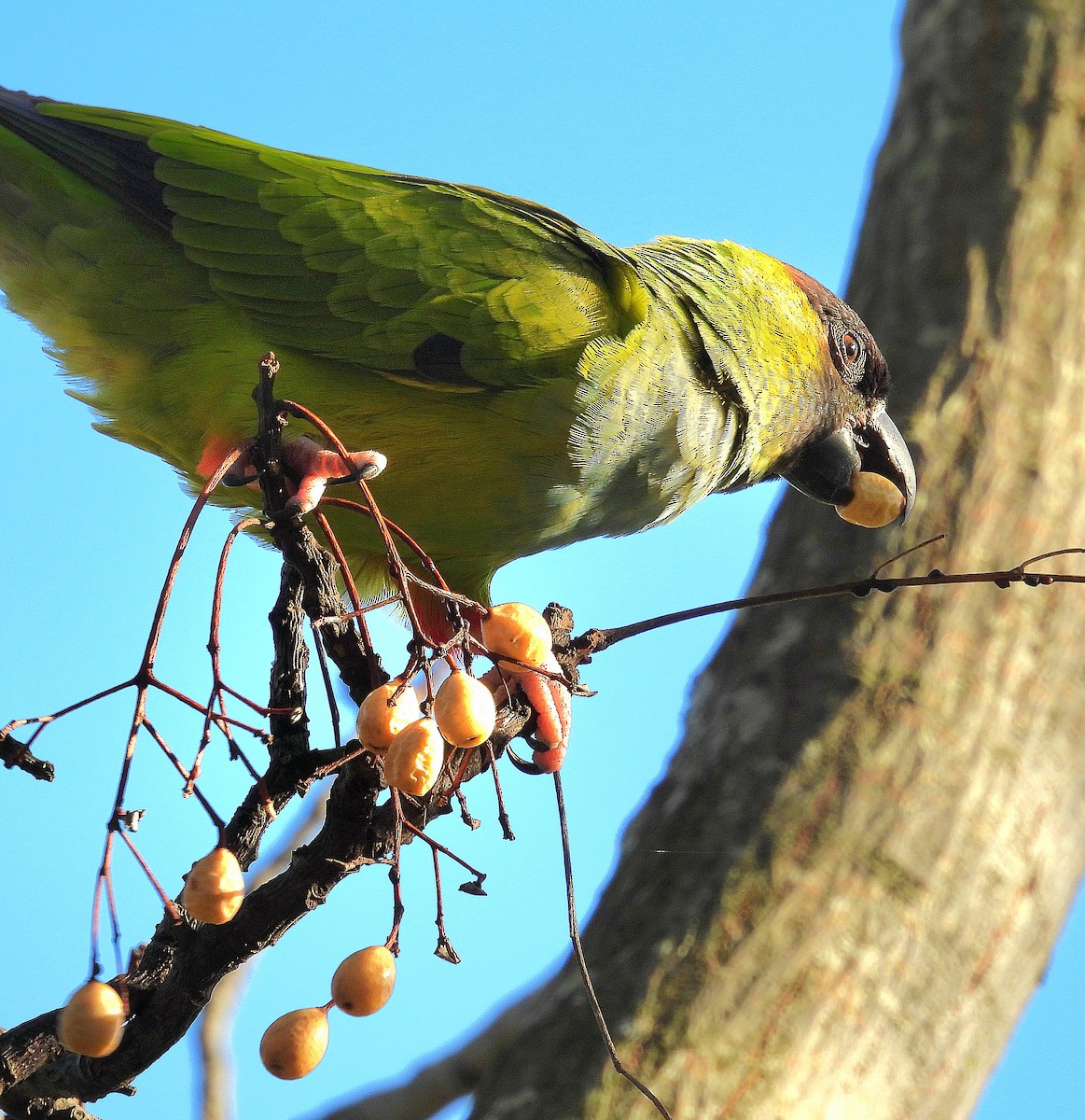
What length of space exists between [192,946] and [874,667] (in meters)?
2.64

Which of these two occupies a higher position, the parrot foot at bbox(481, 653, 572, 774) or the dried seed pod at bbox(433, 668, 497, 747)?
the dried seed pod at bbox(433, 668, 497, 747)

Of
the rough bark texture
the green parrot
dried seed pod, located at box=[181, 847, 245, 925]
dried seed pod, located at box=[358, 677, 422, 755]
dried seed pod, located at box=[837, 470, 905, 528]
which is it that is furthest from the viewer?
dried seed pod, located at box=[837, 470, 905, 528]

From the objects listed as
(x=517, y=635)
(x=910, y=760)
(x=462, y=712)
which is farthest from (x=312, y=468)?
(x=910, y=760)

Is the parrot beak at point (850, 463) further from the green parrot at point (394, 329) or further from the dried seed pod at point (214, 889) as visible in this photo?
the dried seed pod at point (214, 889)

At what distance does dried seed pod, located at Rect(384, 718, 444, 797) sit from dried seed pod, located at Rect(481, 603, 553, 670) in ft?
1.26

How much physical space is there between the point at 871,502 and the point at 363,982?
2.44 meters

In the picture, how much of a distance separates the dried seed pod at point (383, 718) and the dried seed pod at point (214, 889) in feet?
0.82

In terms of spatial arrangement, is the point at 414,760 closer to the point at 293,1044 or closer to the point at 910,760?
the point at 293,1044

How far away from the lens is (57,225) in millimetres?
3115

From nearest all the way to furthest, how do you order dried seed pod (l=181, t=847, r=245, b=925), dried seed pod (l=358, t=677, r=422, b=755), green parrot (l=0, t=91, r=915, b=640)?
1. dried seed pod (l=181, t=847, r=245, b=925)
2. dried seed pod (l=358, t=677, r=422, b=755)
3. green parrot (l=0, t=91, r=915, b=640)

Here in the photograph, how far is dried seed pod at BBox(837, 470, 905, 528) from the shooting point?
142 inches

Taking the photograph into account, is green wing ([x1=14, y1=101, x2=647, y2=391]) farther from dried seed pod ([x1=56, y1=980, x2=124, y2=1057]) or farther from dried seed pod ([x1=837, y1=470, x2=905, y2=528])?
dried seed pod ([x1=56, y1=980, x2=124, y2=1057])

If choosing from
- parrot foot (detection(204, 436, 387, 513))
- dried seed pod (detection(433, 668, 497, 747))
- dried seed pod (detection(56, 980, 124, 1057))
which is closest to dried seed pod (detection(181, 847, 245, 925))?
dried seed pod (detection(56, 980, 124, 1057))

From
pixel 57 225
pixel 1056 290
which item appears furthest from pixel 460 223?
pixel 1056 290
